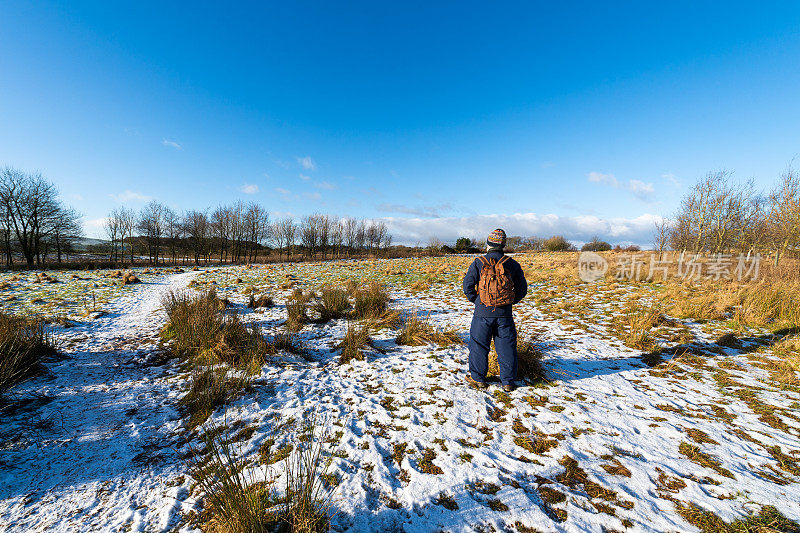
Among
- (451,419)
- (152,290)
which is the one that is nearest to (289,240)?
(152,290)

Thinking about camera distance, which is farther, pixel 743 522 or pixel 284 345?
pixel 284 345

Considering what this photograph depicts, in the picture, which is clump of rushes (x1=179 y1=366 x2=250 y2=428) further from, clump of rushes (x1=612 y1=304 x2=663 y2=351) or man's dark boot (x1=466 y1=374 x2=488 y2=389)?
clump of rushes (x1=612 y1=304 x2=663 y2=351)

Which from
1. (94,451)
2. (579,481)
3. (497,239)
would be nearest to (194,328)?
(94,451)

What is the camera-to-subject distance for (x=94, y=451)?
9.15 ft

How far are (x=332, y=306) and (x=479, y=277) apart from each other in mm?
4855

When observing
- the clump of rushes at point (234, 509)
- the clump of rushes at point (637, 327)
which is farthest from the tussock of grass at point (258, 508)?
the clump of rushes at point (637, 327)

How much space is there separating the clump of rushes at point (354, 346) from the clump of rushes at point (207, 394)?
164cm

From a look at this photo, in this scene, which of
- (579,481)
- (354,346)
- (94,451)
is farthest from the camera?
(354,346)

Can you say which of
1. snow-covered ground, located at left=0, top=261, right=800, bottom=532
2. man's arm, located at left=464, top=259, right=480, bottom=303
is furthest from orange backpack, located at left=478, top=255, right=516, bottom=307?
snow-covered ground, located at left=0, top=261, right=800, bottom=532

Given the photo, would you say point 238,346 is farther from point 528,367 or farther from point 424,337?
point 528,367

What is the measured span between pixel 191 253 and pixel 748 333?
6247cm

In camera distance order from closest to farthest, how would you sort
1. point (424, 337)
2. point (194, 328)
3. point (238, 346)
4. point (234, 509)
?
point (234, 509) → point (238, 346) → point (194, 328) → point (424, 337)

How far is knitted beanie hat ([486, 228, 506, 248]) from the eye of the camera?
4105 millimetres

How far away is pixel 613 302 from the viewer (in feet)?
28.7
